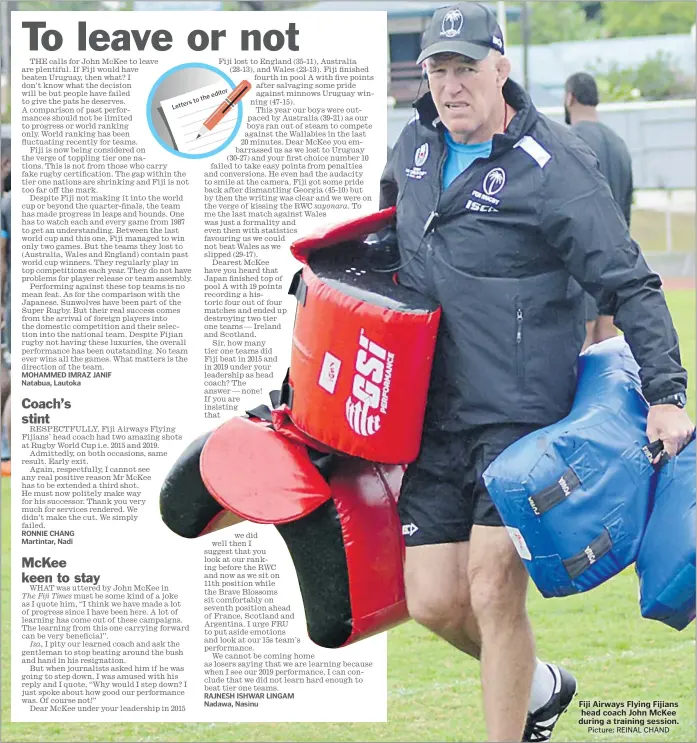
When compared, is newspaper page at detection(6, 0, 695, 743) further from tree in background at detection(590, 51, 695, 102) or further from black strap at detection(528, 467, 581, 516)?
tree in background at detection(590, 51, 695, 102)

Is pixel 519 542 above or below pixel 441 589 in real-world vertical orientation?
above

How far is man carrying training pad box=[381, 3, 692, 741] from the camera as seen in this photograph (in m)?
2.71

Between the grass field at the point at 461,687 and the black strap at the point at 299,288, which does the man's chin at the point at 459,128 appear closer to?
the black strap at the point at 299,288

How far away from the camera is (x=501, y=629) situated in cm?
284

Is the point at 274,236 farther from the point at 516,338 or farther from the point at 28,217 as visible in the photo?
the point at 516,338

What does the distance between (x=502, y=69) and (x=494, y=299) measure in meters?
0.50

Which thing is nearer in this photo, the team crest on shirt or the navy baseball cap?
the navy baseball cap

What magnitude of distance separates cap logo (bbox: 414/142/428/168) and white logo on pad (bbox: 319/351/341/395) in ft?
1.52

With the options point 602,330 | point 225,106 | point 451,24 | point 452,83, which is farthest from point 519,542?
point 602,330

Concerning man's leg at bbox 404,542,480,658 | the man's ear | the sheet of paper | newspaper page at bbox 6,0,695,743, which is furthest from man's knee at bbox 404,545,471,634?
the sheet of paper

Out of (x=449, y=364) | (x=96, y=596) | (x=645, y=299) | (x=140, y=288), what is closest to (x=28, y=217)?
(x=140, y=288)

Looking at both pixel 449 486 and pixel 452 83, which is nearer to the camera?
pixel 452 83

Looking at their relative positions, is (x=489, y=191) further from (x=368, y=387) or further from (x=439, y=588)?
(x=439, y=588)

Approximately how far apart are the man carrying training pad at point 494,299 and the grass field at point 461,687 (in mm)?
494
